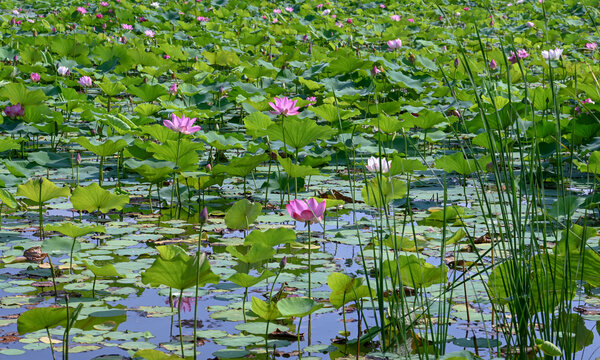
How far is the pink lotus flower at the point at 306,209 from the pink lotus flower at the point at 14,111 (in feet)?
6.69

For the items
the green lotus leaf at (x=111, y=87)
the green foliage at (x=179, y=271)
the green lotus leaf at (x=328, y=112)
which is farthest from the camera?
the green lotus leaf at (x=111, y=87)

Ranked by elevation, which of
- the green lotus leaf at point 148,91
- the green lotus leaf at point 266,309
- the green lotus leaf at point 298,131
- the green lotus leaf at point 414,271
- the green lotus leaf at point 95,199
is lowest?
the green lotus leaf at point 266,309

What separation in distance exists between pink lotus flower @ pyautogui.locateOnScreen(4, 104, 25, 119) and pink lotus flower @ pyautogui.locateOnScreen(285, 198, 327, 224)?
6.69 feet

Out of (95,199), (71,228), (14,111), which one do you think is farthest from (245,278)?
(14,111)

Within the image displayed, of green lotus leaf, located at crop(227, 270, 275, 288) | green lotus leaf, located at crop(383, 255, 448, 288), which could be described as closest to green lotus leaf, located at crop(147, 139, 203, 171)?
green lotus leaf, located at crop(227, 270, 275, 288)

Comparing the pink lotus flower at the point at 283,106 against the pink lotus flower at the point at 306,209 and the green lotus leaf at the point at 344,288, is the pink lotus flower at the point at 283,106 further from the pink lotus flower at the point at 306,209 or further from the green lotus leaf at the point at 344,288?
the green lotus leaf at the point at 344,288

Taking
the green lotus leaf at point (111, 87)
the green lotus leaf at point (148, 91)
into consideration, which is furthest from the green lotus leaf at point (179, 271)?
the green lotus leaf at point (111, 87)

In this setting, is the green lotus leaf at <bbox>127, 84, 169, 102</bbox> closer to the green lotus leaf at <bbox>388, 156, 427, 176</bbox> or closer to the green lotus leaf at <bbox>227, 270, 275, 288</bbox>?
the green lotus leaf at <bbox>388, 156, 427, 176</bbox>

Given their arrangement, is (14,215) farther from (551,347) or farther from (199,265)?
(551,347)

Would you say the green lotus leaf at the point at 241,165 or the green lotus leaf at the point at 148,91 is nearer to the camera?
the green lotus leaf at the point at 241,165

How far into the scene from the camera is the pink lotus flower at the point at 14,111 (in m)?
3.47

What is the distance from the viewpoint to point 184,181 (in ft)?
9.69

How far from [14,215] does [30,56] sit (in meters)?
2.77

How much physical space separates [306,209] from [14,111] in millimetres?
2083
